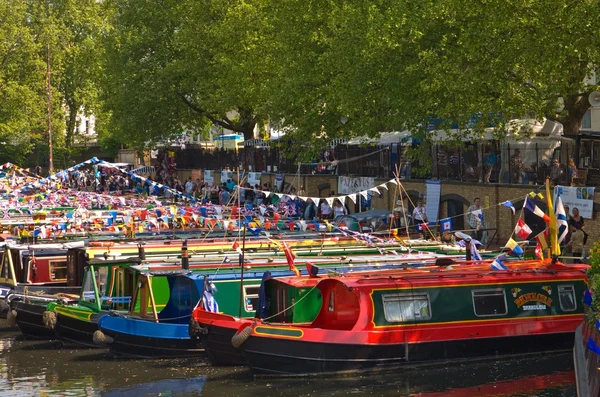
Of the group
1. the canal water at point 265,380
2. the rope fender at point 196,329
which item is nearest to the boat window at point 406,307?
the canal water at point 265,380

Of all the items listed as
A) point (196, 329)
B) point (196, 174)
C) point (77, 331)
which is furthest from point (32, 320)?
point (196, 174)

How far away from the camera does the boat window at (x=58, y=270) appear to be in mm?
33438

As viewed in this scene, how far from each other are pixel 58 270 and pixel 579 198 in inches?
613

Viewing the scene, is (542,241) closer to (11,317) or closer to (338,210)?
(11,317)

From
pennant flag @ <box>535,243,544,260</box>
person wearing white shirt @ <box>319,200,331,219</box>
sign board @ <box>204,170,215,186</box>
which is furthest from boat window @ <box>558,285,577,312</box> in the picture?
sign board @ <box>204,170,215,186</box>

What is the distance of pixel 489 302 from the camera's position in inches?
960


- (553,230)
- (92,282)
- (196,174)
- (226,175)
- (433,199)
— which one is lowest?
(92,282)

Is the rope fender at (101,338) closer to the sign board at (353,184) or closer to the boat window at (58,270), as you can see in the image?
the boat window at (58,270)

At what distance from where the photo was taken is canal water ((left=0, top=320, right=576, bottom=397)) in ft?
73.8

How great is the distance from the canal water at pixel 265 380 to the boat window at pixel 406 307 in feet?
3.69

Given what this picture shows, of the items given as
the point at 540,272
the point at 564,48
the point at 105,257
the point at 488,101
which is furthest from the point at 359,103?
the point at 540,272

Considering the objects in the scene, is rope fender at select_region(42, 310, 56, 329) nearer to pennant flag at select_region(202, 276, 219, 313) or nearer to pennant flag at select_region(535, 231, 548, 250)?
pennant flag at select_region(202, 276, 219, 313)

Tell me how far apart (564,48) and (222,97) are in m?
32.6

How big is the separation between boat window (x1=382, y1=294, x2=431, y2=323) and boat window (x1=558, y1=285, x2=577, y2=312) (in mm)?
3229
